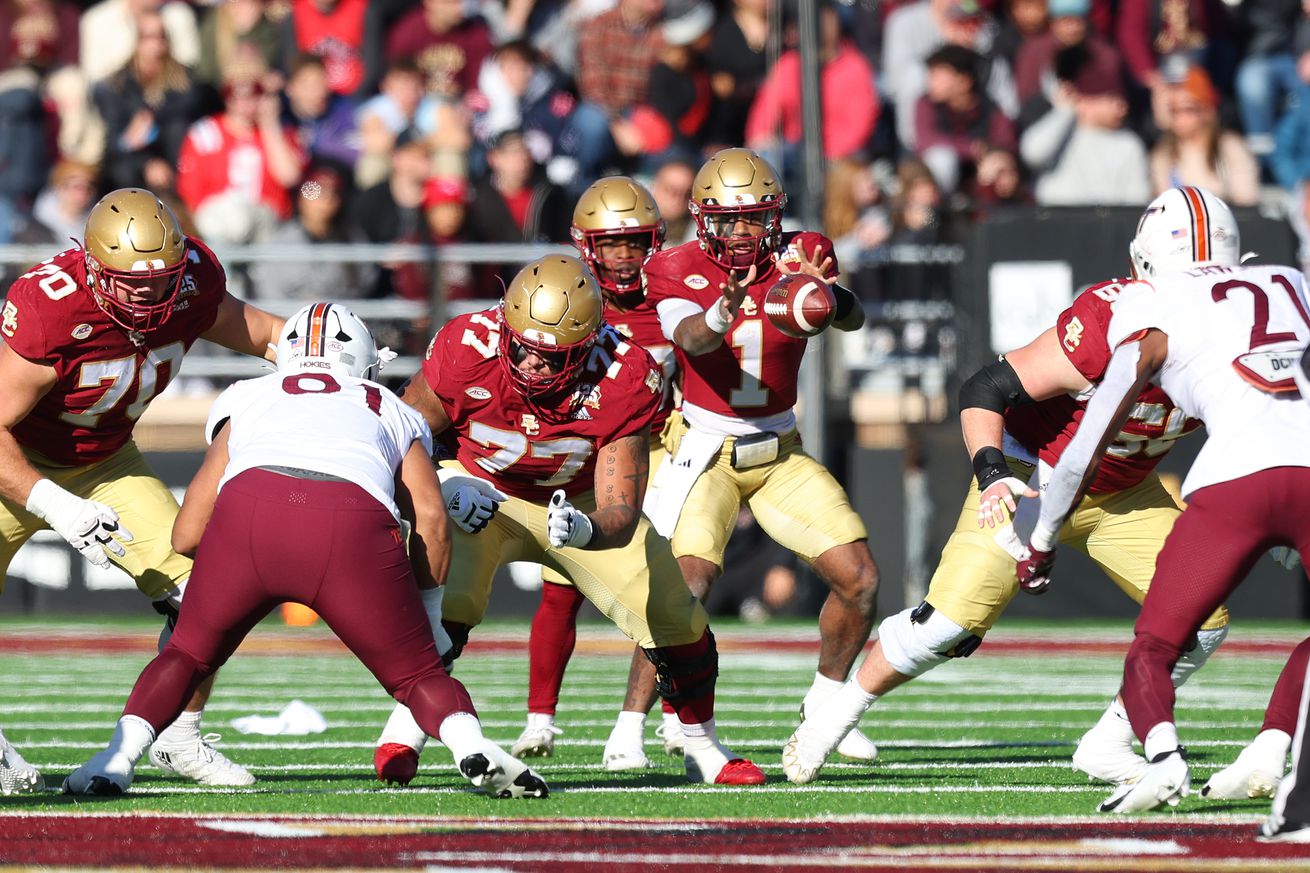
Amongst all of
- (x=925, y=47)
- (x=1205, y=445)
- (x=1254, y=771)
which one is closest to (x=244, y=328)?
(x=1205, y=445)

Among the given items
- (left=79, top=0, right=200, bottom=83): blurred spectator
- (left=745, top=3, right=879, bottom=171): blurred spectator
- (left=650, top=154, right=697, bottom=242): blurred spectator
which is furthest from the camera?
(left=79, top=0, right=200, bottom=83): blurred spectator

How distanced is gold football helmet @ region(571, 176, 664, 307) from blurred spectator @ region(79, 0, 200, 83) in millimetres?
7482

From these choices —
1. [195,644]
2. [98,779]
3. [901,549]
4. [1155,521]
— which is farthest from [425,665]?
[901,549]

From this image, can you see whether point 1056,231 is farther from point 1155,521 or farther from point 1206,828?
point 1206,828

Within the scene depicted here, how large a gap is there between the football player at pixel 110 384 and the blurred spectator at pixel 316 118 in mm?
7224

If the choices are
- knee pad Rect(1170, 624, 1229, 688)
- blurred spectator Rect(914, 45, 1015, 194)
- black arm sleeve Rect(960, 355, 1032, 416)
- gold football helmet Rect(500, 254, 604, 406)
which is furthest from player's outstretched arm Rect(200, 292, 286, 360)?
blurred spectator Rect(914, 45, 1015, 194)

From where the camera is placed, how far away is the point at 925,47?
550 inches

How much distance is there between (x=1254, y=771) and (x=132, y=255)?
3.32 m

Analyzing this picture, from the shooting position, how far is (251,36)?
14109 mm

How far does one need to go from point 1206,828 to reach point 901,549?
24.8 feet

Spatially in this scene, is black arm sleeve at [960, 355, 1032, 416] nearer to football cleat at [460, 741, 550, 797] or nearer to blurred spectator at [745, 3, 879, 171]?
football cleat at [460, 741, 550, 797]

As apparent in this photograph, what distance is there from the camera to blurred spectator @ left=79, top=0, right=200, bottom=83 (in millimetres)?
13969

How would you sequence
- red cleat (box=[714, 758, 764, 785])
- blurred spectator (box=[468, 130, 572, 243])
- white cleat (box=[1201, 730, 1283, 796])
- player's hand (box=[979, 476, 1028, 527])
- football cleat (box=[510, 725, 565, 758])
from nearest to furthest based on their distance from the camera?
white cleat (box=[1201, 730, 1283, 796]) < player's hand (box=[979, 476, 1028, 527]) < red cleat (box=[714, 758, 764, 785]) < football cleat (box=[510, 725, 565, 758]) < blurred spectator (box=[468, 130, 572, 243])

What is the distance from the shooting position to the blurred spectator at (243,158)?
1302cm
